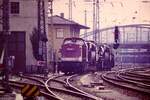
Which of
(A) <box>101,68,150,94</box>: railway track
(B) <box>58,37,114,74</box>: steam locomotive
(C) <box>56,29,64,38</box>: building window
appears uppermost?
(C) <box>56,29,64,38</box>: building window

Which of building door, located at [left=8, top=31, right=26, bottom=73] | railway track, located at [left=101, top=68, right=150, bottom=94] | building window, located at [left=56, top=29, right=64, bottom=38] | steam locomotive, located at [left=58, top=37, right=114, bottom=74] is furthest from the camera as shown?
building window, located at [left=56, top=29, right=64, bottom=38]

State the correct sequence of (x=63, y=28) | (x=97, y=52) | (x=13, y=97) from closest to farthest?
(x=13, y=97), (x=97, y=52), (x=63, y=28)

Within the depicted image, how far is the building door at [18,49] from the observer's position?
5119 centimetres

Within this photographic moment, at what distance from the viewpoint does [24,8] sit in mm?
53125

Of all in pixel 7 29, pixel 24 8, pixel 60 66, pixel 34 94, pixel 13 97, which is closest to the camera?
pixel 34 94

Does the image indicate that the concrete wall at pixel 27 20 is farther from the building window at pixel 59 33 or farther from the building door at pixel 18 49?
the building window at pixel 59 33

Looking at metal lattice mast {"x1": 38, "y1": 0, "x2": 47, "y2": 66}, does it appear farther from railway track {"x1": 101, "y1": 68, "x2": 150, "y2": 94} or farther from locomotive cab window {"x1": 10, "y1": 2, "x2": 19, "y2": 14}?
locomotive cab window {"x1": 10, "y1": 2, "x2": 19, "y2": 14}

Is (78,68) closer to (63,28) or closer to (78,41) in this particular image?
(78,41)

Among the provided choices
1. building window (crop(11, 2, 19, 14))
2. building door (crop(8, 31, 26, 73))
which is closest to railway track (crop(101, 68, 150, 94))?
building door (crop(8, 31, 26, 73))

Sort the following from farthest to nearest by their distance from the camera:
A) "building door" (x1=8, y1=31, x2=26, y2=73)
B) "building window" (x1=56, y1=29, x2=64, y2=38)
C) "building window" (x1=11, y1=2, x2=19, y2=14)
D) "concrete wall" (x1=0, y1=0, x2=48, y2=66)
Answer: "building window" (x1=56, y1=29, x2=64, y2=38) < "building window" (x1=11, y1=2, x2=19, y2=14) < "concrete wall" (x1=0, y1=0, x2=48, y2=66) < "building door" (x1=8, y1=31, x2=26, y2=73)

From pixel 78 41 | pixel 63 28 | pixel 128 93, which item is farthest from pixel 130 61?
pixel 128 93

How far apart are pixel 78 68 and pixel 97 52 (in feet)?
24.0

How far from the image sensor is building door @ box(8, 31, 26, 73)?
51.2 meters

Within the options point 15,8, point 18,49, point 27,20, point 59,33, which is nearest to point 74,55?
point 18,49
